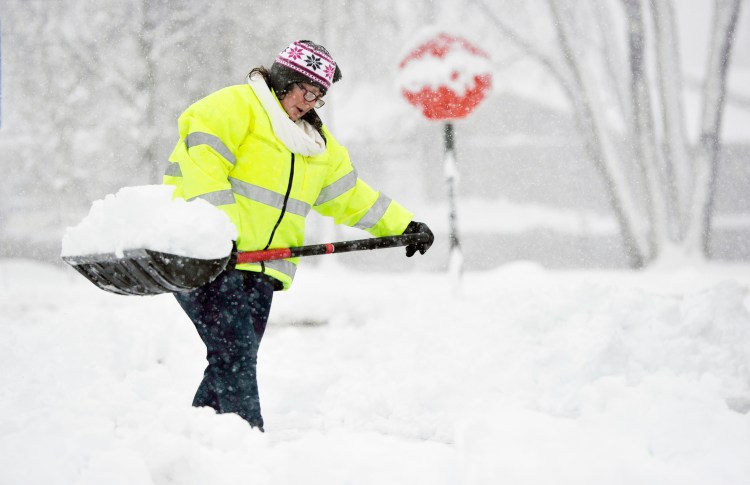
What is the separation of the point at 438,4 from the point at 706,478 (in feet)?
46.7

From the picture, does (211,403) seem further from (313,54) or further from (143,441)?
(313,54)

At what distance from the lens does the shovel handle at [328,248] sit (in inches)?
119

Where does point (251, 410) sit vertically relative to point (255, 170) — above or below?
below

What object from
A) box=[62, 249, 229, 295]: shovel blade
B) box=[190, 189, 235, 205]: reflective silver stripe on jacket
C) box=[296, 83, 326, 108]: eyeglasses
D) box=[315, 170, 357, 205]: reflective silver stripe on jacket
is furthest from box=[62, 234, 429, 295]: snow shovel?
box=[296, 83, 326, 108]: eyeglasses

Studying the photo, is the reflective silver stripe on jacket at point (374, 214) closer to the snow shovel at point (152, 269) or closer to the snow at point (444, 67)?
the snow shovel at point (152, 269)

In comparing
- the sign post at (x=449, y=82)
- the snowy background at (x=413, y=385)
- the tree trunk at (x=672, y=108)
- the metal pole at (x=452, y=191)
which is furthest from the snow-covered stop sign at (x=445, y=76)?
the tree trunk at (x=672, y=108)

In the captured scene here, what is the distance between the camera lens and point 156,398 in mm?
2828

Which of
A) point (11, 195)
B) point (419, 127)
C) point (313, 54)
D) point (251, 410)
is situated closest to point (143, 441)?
point (251, 410)

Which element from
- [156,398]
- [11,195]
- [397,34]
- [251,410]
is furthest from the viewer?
[11,195]

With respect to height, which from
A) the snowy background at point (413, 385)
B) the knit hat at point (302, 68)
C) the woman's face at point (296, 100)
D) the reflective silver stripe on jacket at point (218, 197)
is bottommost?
the snowy background at point (413, 385)

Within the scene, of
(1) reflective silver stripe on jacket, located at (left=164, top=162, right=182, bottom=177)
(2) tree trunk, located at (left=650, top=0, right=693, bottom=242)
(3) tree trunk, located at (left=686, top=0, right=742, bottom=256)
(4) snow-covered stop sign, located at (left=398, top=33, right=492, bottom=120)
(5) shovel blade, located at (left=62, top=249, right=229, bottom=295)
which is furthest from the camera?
(2) tree trunk, located at (left=650, top=0, right=693, bottom=242)

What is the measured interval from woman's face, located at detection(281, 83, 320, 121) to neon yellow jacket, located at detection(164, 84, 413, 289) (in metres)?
0.12

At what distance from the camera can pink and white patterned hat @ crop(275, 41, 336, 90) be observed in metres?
3.11

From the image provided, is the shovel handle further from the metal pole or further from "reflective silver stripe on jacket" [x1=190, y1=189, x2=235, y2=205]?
the metal pole
